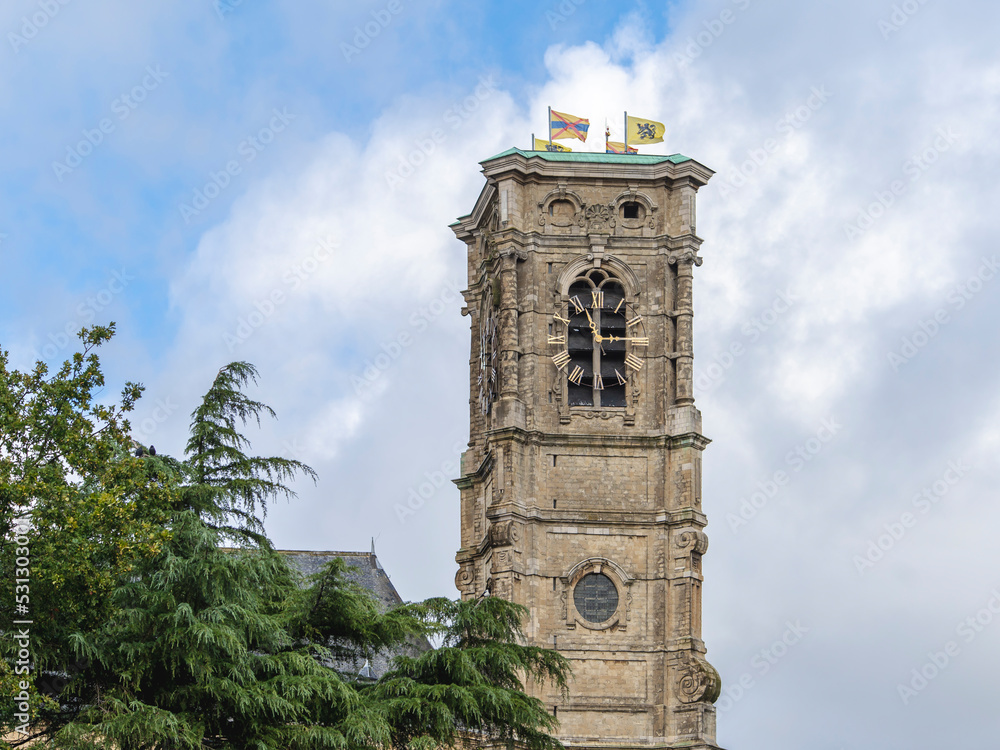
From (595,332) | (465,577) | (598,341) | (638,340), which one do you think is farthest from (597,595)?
(595,332)

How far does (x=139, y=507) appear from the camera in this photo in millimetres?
30906

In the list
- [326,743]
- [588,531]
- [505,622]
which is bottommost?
[326,743]

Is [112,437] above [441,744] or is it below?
above

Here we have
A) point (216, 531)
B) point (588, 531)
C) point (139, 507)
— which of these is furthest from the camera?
point (588, 531)

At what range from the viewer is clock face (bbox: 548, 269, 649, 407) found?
189 ft

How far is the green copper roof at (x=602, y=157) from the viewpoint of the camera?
5869 centimetres

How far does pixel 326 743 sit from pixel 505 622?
16.8ft

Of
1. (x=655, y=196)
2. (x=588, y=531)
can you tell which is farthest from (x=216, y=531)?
(x=655, y=196)

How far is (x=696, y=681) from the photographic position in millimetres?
54938

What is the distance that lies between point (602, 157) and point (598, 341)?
18.3 feet

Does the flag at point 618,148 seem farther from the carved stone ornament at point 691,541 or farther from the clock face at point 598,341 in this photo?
the carved stone ornament at point 691,541

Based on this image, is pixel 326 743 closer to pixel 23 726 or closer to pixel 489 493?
pixel 23 726

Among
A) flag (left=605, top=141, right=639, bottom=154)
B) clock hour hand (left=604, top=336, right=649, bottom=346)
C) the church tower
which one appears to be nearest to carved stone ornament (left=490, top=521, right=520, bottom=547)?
the church tower

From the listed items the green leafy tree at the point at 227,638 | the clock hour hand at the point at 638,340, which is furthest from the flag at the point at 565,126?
the green leafy tree at the point at 227,638
